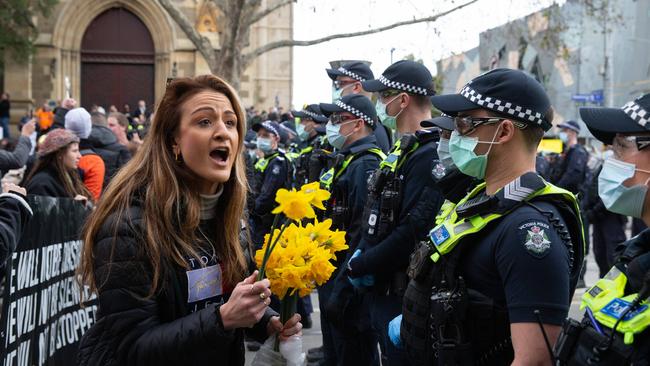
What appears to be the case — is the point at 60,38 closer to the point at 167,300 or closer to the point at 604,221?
the point at 604,221

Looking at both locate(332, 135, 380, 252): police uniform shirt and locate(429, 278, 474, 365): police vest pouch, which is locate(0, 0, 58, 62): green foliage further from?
locate(429, 278, 474, 365): police vest pouch

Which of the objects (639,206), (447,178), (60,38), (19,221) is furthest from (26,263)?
(60,38)

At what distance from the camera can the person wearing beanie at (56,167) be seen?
7312 millimetres

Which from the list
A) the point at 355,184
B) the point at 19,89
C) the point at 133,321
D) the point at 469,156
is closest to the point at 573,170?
the point at 355,184

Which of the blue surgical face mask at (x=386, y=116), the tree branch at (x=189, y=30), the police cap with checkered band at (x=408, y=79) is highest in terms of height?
the tree branch at (x=189, y=30)

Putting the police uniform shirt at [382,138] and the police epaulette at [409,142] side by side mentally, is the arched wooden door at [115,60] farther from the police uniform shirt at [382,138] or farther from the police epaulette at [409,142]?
the police epaulette at [409,142]

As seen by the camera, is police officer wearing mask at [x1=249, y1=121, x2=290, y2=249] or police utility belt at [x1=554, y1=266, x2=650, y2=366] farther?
police officer wearing mask at [x1=249, y1=121, x2=290, y2=249]

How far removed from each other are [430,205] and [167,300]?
241cm

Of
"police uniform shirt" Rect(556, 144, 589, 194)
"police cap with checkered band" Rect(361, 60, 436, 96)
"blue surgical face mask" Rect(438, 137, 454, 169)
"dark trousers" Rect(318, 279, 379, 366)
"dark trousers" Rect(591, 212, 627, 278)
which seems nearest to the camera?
"blue surgical face mask" Rect(438, 137, 454, 169)

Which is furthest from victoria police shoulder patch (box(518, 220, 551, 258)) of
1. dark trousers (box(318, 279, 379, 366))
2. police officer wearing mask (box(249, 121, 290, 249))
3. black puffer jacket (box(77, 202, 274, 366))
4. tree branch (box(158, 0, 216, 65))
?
tree branch (box(158, 0, 216, 65))

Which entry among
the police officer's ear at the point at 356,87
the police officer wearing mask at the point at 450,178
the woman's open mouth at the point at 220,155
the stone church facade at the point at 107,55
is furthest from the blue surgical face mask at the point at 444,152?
the stone church facade at the point at 107,55

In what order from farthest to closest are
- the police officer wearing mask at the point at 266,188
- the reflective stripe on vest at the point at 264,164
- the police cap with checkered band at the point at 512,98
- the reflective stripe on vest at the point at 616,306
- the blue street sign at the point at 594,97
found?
the blue street sign at the point at 594,97 < the reflective stripe on vest at the point at 264,164 < the police officer wearing mask at the point at 266,188 < the police cap with checkered band at the point at 512,98 < the reflective stripe on vest at the point at 616,306

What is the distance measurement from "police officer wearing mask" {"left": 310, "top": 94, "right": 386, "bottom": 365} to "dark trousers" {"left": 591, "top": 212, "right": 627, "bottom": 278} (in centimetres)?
538

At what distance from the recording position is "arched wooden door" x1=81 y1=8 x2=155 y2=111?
3072 cm
